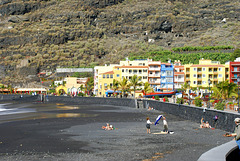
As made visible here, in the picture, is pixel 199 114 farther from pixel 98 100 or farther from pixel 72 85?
pixel 72 85

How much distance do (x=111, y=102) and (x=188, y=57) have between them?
7631 centimetres

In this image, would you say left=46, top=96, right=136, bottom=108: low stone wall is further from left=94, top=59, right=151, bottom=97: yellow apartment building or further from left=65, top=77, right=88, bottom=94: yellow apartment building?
left=65, top=77, right=88, bottom=94: yellow apartment building

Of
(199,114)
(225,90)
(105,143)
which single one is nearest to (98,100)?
(225,90)

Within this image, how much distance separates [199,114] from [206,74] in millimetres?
73000

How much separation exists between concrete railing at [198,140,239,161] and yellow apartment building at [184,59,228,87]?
3717 inches

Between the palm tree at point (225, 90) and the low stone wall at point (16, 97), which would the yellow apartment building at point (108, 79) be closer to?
the low stone wall at point (16, 97)

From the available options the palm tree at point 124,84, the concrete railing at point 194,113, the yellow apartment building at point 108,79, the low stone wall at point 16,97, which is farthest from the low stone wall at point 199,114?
the low stone wall at point 16,97

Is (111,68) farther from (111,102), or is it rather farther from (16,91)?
(16,91)

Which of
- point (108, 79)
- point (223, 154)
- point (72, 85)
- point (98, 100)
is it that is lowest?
Answer: point (98, 100)

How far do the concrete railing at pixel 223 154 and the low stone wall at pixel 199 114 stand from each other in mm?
11685

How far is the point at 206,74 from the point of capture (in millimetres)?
110938

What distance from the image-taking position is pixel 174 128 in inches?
1443

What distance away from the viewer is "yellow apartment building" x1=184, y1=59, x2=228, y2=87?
10975 cm

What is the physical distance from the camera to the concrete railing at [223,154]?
14031 mm
